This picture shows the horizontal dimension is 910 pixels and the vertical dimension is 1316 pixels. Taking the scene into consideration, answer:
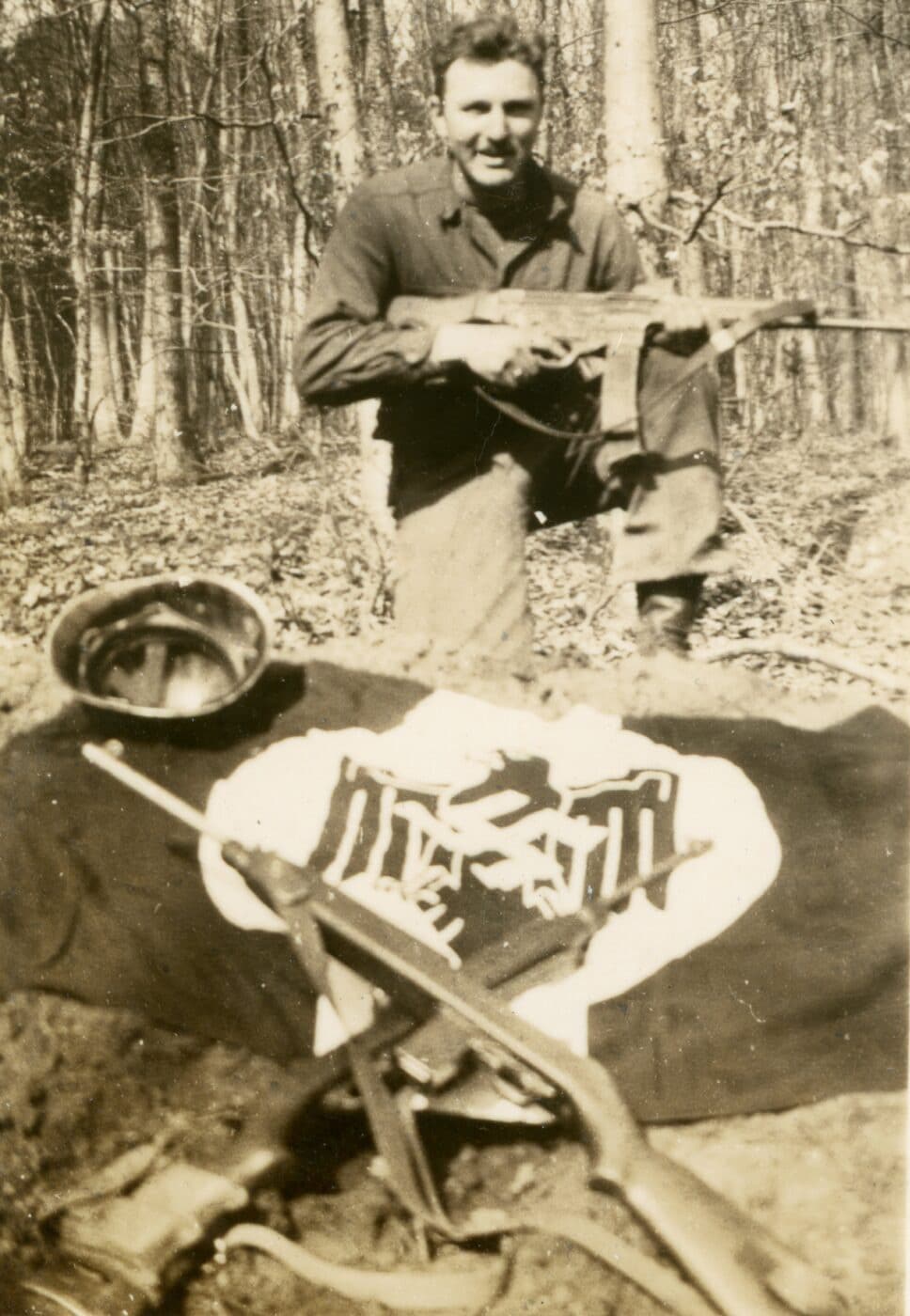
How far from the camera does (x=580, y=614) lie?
2.36 metres

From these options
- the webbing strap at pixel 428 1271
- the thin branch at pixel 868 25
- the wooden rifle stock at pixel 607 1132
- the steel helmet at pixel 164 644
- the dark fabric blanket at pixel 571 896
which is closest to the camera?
the wooden rifle stock at pixel 607 1132

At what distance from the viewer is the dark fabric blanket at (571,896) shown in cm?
163

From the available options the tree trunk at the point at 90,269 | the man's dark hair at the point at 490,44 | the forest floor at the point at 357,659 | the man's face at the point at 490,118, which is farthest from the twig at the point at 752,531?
the tree trunk at the point at 90,269

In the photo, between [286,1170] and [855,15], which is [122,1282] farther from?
[855,15]

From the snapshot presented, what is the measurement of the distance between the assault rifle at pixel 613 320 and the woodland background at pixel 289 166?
0.26ft

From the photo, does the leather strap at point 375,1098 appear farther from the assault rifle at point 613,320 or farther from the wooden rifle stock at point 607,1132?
the assault rifle at point 613,320

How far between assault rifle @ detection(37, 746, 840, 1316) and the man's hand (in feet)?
3.36

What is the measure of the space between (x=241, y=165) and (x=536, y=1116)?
1780 millimetres

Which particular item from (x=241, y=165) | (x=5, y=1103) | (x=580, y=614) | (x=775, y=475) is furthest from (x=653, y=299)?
(x=5, y=1103)

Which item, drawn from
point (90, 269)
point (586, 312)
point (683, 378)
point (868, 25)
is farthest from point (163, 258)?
point (868, 25)

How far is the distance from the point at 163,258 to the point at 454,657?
964 millimetres

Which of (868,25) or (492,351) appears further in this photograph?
(492,351)

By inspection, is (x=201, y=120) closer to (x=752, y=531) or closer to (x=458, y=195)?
(x=458, y=195)

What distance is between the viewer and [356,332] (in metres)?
2.10
